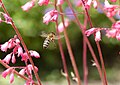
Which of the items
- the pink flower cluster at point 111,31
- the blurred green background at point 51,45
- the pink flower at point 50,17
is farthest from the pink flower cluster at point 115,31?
the blurred green background at point 51,45

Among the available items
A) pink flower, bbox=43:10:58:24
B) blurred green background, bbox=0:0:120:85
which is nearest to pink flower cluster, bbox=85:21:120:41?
pink flower, bbox=43:10:58:24

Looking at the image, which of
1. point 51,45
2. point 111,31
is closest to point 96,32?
point 111,31

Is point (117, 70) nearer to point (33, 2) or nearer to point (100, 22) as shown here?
point (100, 22)

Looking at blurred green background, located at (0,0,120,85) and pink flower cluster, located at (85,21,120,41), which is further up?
pink flower cluster, located at (85,21,120,41)

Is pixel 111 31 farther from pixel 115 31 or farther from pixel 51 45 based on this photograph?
pixel 51 45

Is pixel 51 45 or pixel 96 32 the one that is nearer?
pixel 96 32

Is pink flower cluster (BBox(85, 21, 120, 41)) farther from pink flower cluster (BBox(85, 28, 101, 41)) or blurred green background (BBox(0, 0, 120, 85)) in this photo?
blurred green background (BBox(0, 0, 120, 85))

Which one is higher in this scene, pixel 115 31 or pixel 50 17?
pixel 50 17

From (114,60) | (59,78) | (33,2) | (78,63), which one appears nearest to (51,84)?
(59,78)
